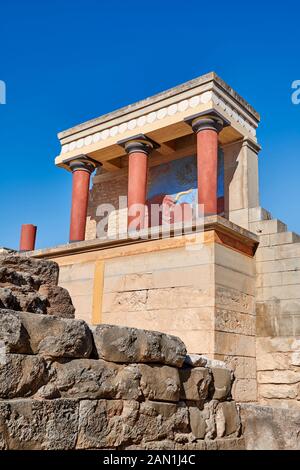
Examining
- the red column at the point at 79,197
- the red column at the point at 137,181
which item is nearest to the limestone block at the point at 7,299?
the red column at the point at 137,181

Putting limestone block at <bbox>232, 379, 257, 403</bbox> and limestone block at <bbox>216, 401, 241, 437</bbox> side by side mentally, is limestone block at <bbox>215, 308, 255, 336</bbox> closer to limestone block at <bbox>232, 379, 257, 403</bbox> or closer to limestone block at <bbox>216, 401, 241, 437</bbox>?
limestone block at <bbox>232, 379, 257, 403</bbox>

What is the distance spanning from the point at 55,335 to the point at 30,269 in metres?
1.22

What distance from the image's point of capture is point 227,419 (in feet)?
13.6

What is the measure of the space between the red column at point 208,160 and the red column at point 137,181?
1.61m

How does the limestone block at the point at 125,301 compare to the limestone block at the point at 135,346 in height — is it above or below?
above

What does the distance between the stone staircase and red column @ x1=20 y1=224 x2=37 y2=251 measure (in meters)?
7.78

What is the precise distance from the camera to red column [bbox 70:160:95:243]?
41.5 feet

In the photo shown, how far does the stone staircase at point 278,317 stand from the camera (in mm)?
7320

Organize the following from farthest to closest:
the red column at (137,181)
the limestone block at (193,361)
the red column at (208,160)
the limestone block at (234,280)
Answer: the red column at (137,181)
the red column at (208,160)
the limestone block at (234,280)
the limestone block at (193,361)

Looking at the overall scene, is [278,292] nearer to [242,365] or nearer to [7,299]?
[242,365]

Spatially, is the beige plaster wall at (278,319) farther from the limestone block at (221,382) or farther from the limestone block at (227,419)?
the limestone block at (221,382)

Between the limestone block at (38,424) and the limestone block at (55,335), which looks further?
the limestone block at (55,335)

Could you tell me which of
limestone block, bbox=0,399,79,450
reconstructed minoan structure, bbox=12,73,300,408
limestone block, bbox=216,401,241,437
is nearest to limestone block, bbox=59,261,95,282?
reconstructed minoan structure, bbox=12,73,300,408

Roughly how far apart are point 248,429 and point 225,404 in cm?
42
